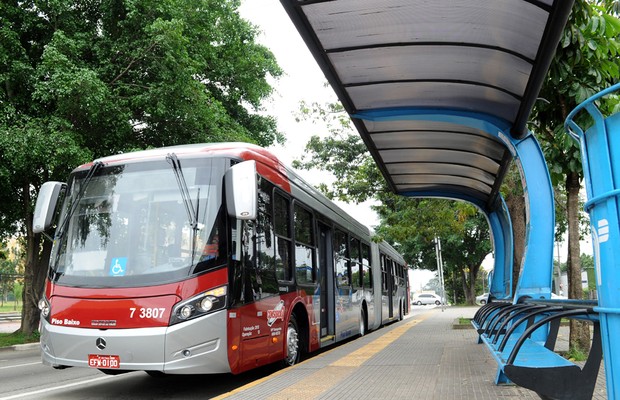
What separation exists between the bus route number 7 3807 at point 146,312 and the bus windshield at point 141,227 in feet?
0.99

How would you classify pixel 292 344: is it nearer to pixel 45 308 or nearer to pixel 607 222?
pixel 45 308

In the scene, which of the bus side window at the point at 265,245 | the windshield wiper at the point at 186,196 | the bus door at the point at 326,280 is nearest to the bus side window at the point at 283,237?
the bus side window at the point at 265,245

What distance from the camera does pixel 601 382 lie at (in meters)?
6.86

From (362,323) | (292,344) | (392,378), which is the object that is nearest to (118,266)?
(292,344)

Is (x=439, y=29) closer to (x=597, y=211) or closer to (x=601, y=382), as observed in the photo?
(x=597, y=211)

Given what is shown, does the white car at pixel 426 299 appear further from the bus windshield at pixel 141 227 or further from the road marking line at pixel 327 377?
the bus windshield at pixel 141 227

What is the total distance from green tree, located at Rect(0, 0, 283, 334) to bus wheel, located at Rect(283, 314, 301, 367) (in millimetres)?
7904

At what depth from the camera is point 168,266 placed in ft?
21.9

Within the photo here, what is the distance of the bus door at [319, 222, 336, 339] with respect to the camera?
10844 millimetres

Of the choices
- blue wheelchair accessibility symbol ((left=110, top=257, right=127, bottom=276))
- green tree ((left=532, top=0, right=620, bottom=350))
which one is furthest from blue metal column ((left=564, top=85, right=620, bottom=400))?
blue wheelchair accessibility symbol ((left=110, top=257, right=127, bottom=276))

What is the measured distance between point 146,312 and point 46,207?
2264 mm

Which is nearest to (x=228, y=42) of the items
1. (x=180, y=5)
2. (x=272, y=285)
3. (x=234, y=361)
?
(x=180, y=5)

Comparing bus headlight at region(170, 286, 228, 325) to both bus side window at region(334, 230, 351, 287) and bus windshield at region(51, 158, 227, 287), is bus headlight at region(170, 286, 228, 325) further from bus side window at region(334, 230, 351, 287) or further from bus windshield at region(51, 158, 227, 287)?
bus side window at region(334, 230, 351, 287)

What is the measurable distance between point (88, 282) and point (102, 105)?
8.86 meters
